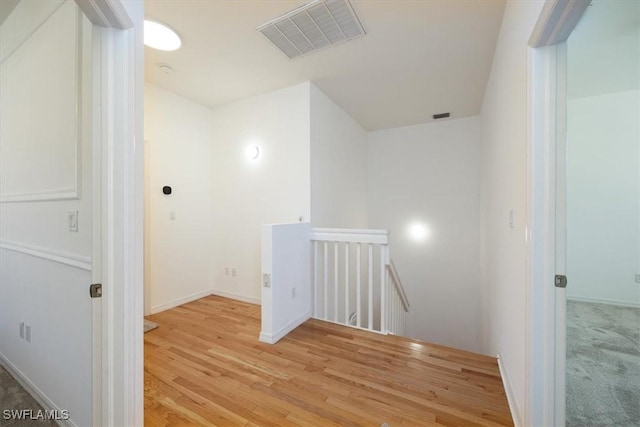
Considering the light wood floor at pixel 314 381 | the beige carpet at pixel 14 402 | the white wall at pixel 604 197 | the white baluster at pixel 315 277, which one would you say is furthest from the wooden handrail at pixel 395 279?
the beige carpet at pixel 14 402

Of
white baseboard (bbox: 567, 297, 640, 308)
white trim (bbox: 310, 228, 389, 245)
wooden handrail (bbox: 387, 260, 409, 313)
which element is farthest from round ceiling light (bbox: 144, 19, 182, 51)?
white baseboard (bbox: 567, 297, 640, 308)

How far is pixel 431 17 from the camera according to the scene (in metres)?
1.96

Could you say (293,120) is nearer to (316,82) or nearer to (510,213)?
(316,82)

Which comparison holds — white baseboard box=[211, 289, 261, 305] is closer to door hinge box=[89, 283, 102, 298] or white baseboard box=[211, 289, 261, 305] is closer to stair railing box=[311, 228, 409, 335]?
stair railing box=[311, 228, 409, 335]

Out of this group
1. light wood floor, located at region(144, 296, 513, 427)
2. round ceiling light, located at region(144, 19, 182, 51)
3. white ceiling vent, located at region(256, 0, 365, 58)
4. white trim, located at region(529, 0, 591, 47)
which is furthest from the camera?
round ceiling light, located at region(144, 19, 182, 51)

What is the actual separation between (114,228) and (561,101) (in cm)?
211

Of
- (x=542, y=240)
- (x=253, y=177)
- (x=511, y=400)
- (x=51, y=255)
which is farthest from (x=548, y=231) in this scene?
(x=253, y=177)

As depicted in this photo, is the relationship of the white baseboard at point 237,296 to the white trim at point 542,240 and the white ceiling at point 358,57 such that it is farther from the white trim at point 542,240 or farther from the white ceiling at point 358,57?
the white trim at point 542,240

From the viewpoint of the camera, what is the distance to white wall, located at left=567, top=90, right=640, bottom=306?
10.6ft

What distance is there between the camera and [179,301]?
322cm

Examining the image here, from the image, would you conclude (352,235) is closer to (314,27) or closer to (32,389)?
(314,27)

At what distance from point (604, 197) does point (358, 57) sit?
12.6 ft

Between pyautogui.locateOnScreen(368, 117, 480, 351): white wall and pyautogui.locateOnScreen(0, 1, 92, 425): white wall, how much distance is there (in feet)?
14.3

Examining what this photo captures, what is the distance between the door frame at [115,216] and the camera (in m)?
1.08
